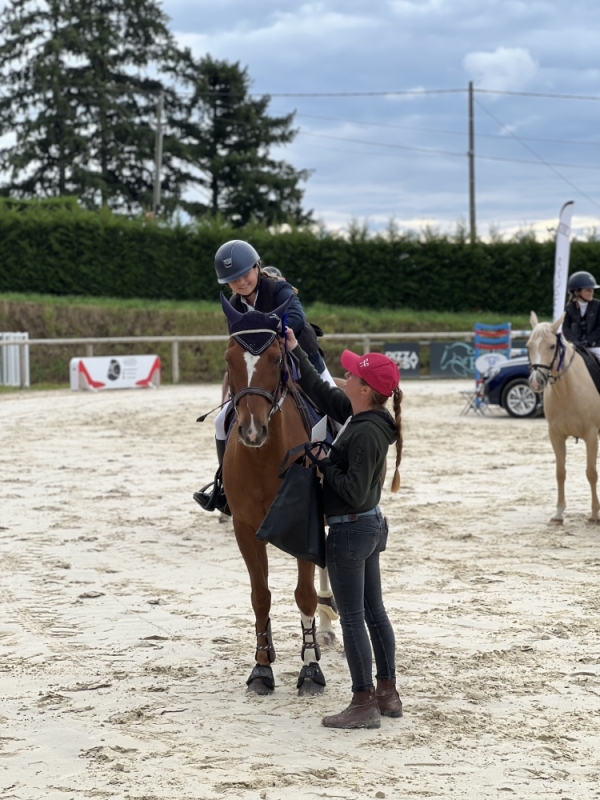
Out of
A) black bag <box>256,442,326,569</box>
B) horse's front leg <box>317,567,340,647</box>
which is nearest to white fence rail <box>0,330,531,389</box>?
horse's front leg <box>317,567,340,647</box>

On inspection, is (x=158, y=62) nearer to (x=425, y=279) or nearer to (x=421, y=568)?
(x=425, y=279)

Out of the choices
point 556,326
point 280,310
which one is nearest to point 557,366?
point 556,326

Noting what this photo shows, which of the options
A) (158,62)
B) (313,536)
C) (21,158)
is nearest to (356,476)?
(313,536)

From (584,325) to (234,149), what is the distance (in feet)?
138

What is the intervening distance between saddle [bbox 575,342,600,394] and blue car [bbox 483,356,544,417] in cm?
942

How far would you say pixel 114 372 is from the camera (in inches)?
1011

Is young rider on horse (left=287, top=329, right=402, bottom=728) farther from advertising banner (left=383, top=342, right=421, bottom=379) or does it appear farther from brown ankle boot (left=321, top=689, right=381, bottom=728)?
advertising banner (left=383, top=342, right=421, bottom=379)

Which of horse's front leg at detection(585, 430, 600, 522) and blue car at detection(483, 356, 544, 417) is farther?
blue car at detection(483, 356, 544, 417)

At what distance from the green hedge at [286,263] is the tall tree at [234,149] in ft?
47.8

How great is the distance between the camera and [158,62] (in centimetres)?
5112

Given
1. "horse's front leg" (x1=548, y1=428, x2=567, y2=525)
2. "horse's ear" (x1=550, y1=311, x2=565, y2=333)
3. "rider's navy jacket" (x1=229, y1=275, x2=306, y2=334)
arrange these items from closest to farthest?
1. "rider's navy jacket" (x1=229, y1=275, x2=306, y2=334)
2. "horse's front leg" (x1=548, y1=428, x2=567, y2=525)
3. "horse's ear" (x1=550, y1=311, x2=565, y2=333)

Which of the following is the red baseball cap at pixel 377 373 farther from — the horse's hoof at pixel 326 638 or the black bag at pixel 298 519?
the horse's hoof at pixel 326 638

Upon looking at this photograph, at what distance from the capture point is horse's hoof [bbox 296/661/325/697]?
5.29 meters

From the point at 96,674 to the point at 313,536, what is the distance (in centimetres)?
162
